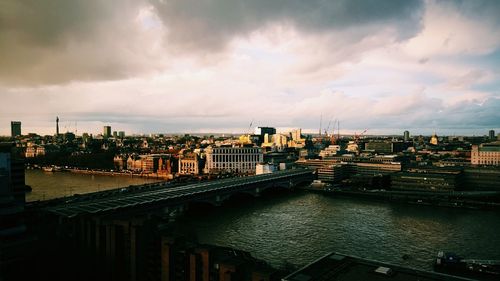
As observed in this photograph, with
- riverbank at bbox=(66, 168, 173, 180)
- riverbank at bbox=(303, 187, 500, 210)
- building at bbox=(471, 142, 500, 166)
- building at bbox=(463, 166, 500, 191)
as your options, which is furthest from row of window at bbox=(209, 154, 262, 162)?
building at bbox=(471, 142, 500, 166)

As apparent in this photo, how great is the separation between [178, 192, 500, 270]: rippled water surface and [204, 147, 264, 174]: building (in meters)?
28.6

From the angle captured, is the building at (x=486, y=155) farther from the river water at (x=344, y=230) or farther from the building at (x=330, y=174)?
the river water at (x=344, y=230)

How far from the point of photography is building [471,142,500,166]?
60.3m

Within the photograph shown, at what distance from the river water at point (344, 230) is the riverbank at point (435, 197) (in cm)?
161

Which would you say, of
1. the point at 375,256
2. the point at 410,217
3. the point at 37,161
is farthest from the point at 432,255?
the point at 37,161

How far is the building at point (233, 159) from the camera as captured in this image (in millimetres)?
62688

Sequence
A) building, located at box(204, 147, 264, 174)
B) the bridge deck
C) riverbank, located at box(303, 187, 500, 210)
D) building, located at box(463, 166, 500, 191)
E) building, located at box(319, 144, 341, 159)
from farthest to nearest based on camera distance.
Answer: building, located at box(319, 144, 341, 159)
building, located at box(204, 147, 264, 174)
building, located at box(463, 166, 500, 191)
riverbank, located at box(303, 187, 500, 210)
the bridge deck

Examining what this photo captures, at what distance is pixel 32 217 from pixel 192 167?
139ft

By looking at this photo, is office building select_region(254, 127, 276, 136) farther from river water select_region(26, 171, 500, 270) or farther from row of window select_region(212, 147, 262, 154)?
river water select_region(26, 171, 500, 270)

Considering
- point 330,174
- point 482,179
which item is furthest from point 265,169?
point 482,179

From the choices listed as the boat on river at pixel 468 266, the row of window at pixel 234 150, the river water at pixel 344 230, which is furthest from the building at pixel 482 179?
the row of window at pixel 234 150

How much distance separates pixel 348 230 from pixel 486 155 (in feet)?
157

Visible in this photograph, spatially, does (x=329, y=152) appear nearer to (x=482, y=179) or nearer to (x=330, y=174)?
(x=330, y=174)

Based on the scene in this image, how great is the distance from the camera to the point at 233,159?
6378 centimetres
